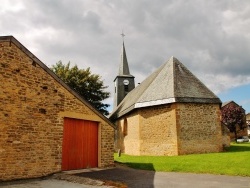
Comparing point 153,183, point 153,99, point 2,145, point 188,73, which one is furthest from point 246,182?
point 188,73

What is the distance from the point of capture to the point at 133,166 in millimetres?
12914

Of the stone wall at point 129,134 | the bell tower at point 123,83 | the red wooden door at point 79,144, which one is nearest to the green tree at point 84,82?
the bell tower at point 123,83

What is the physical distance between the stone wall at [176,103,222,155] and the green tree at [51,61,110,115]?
1710 centimetres

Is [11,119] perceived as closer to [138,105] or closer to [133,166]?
[133,166]

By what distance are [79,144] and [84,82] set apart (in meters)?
20.5

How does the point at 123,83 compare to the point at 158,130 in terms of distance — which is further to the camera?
the point at 123,83

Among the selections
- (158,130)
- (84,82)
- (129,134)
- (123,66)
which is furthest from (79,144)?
(123,66)

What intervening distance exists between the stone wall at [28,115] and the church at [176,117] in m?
8.11

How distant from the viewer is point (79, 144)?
38.3 ft

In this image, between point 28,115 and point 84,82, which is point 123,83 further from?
point 28,115

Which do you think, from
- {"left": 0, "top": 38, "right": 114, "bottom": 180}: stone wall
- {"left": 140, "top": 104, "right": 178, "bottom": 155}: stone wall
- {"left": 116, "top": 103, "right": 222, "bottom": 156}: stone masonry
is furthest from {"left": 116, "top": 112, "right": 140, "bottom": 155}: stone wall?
{"left": 0, "top": 38, "right": 114, "bottom": 180}: stone wall

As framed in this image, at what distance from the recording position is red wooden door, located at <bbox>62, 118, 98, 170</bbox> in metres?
11.0

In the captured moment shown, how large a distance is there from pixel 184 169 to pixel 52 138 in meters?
5.95

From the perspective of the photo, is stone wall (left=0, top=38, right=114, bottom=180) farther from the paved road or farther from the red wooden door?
the paved road
